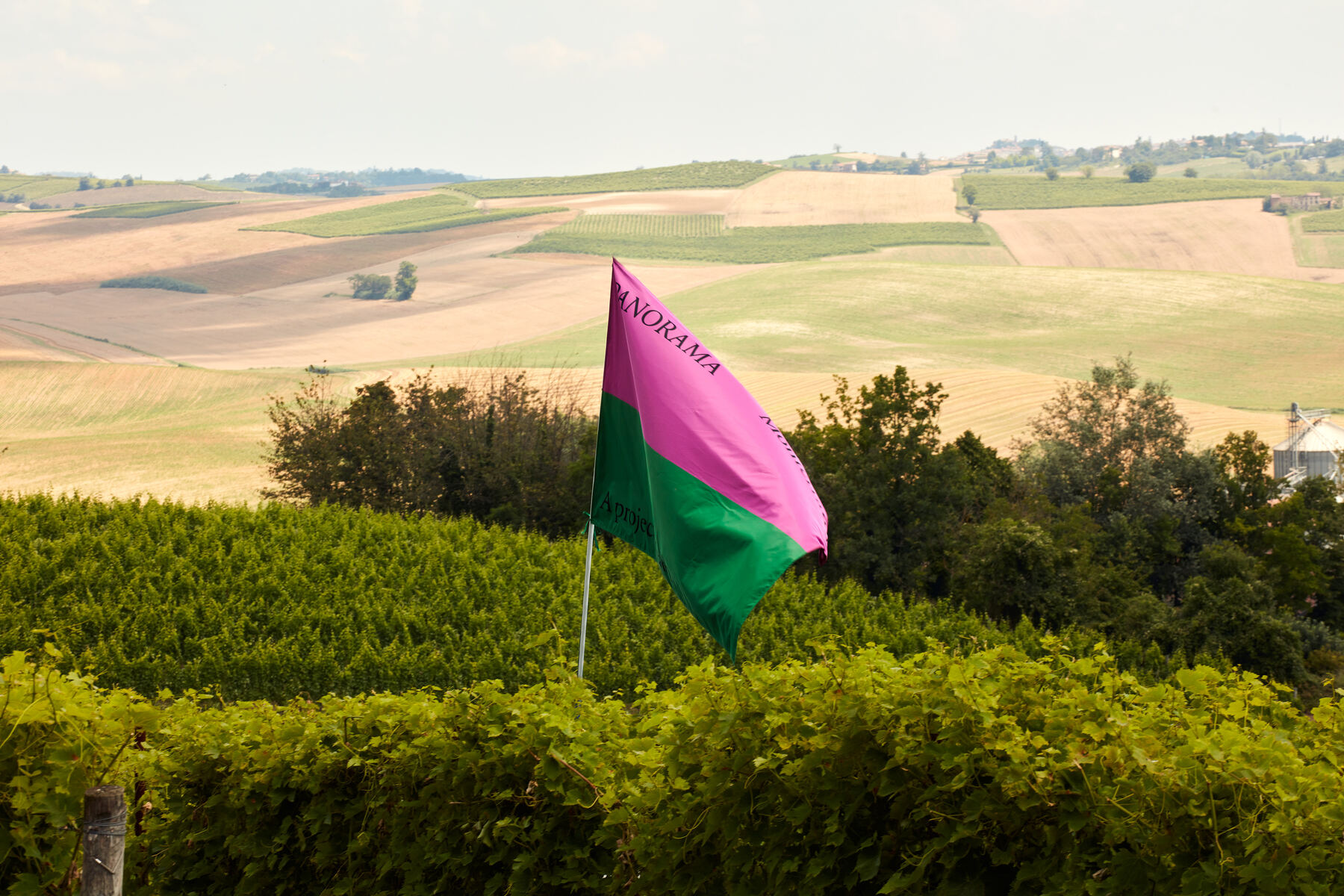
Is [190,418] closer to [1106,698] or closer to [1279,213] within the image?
[1106,698]

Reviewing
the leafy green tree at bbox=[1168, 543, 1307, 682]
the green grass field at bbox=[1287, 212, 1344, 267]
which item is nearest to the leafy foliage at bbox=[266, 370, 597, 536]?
the leafy green tree at bbox=[1168, 543, 1307, 682]

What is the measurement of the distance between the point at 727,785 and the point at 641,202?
521 ft

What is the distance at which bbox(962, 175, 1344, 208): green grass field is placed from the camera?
146125mm

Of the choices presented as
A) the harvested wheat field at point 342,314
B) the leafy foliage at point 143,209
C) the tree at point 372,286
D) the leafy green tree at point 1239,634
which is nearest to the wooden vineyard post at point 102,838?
the leafy green tree at point 1239,634

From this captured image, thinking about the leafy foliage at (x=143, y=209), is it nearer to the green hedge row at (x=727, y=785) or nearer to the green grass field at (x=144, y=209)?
the green grass field at (x=144, y=209)

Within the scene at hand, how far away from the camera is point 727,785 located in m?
5.26

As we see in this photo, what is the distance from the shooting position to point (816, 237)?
134750 mm

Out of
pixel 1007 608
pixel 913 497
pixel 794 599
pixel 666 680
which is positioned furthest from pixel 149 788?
pixel 913 497

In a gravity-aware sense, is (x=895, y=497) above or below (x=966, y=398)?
above

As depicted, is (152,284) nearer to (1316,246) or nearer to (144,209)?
(144,209)

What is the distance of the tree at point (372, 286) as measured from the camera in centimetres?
11000

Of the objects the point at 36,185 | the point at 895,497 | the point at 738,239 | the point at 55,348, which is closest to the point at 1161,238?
the point at 738,239

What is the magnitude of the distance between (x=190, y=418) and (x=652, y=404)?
217 feet

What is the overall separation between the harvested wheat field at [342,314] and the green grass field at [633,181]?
179 feet
